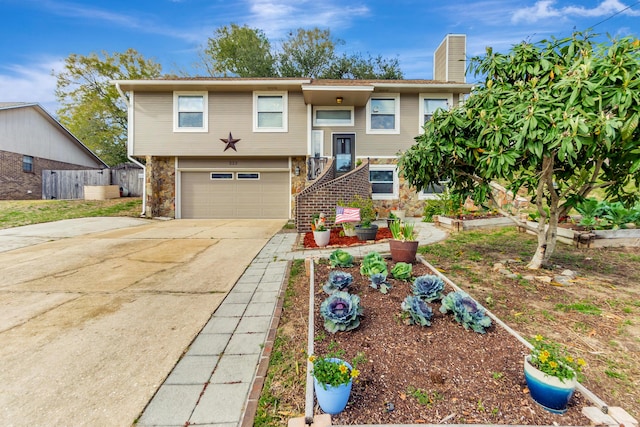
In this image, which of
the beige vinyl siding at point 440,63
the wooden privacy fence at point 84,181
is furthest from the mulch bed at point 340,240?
the wooden privacy fence at point 84,181

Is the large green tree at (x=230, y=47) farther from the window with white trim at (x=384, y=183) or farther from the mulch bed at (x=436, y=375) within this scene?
the mulch bed at (x=436, y=375)

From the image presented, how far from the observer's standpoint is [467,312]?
263 cm

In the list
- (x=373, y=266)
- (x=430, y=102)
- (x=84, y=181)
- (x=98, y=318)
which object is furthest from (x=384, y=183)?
(x=84, y=181)

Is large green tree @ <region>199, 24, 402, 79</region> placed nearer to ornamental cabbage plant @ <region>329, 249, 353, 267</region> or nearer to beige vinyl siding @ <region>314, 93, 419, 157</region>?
beige vinyl siding @ <region>314, 93, 419, 157</region>

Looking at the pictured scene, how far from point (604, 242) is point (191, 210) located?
1298 cm

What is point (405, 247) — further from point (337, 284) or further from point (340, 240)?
point (340, 240)

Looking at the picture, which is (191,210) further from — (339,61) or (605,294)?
(339,61)

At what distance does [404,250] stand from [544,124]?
231 cm

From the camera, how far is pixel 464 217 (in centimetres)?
831

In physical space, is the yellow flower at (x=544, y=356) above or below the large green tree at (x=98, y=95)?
below

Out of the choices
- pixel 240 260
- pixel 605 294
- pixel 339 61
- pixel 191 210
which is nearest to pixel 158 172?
pixel 191 210

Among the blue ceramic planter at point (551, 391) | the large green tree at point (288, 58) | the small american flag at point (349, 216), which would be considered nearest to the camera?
the blue ceramic planter at point (551, 391)

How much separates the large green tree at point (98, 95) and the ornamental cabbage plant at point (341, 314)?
27.2m

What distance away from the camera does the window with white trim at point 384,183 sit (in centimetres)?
1173
